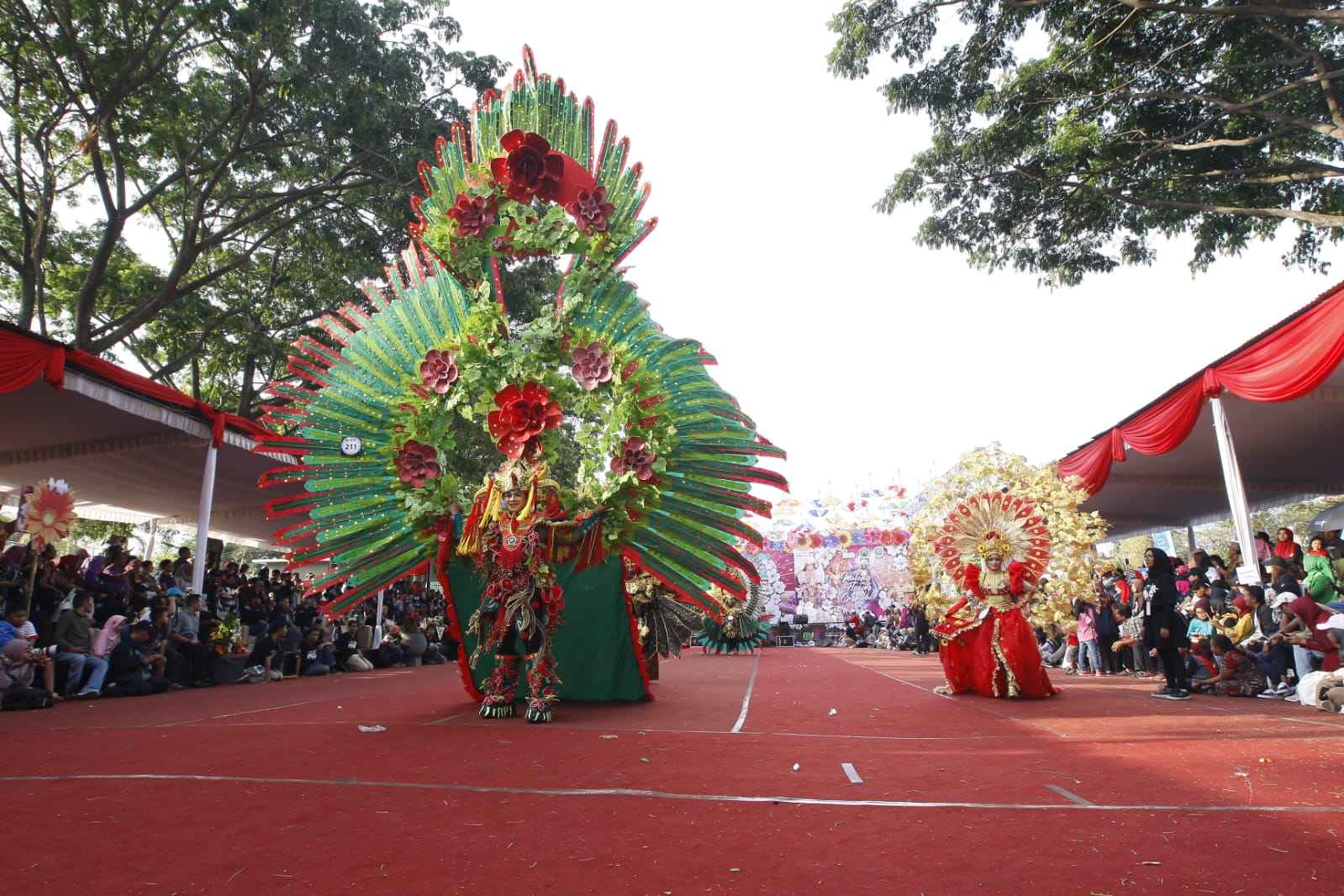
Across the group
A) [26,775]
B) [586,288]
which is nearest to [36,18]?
[586,288]

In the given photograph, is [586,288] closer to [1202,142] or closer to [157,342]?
[1202,142]

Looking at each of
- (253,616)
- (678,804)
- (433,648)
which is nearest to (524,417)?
(678,804)

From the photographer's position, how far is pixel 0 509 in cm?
1703

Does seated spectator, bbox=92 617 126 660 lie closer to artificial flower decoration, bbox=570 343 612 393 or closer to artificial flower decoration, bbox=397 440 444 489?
artificial flower decoration, bbox=397 440 444 489

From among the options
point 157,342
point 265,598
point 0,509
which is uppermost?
point 157,342

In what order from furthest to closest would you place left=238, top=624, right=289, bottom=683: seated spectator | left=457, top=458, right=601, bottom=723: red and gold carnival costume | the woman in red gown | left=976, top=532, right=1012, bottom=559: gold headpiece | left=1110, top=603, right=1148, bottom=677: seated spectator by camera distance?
left=1110, top=603, right=1148, bottom=677: seated spectator → left=238, top=624, right=289, bottom=683: seated spectator → left=976, top=532, right=1012, bottom=559: gold headpiece → the woman in red gown → left=457, top=458, right=601, bottom=723: red and gold carnival costume

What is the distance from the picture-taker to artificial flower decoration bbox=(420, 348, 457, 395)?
5.85 meters

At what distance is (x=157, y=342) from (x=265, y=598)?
23.5ft

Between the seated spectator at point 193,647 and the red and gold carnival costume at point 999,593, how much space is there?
29.2 feet

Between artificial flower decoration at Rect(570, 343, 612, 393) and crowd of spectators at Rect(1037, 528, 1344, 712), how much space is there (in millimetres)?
5470

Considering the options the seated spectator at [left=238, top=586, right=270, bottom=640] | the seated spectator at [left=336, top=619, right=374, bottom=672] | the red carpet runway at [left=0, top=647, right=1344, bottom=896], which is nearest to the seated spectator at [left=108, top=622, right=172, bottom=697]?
the seated spectator at [left=238, top=586, right=270, bottom=640]

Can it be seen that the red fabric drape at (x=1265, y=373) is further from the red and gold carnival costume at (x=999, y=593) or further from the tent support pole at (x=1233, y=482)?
the red and gold carnival costume at (x=999, y=593)

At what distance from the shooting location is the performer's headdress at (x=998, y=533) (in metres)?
7.54

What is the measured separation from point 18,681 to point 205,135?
29.6ft
